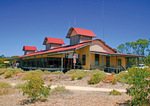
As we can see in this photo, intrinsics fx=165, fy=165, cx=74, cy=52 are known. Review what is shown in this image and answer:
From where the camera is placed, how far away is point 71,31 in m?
29.3

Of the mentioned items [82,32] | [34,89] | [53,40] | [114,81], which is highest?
[82,32]

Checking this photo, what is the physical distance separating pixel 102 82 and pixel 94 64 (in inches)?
449

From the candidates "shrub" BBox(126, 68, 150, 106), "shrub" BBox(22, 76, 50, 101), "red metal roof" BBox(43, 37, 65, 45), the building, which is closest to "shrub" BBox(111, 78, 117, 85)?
"shrub" BBox(126, 68, 150, 106)

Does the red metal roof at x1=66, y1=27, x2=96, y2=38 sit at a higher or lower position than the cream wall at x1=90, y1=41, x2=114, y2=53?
higher

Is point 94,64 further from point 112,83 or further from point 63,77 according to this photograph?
point 112,83

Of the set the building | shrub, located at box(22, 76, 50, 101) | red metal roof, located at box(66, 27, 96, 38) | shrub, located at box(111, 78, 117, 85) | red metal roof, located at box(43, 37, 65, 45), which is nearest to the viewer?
shrub, located at box(22, 76, 50, 101)

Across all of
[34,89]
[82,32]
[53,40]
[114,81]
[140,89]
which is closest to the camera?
[140,89]

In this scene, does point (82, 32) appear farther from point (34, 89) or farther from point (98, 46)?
point (34, 89)

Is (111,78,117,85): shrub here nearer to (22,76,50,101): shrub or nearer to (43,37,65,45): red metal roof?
(22,76,50,101): shrub

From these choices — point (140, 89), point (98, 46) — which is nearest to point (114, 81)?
point (140, 89)

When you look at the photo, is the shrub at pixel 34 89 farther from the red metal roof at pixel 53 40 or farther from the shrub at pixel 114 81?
the red metal roof at pixel 53 40

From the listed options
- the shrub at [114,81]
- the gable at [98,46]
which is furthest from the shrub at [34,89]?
the gable at [98,46]

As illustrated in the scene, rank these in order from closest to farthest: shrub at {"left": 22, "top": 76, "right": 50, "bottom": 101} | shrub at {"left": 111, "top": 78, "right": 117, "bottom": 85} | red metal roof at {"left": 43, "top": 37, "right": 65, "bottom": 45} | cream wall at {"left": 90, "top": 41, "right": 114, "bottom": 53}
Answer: shrub at {"left": 22, "top": 76, "right": 50, "bottom": 101}, shrub at {"left": 111, "top": 78, "right": 117, "bottom": 85}, cream wall at {"left": 90, "top": 41, "right": 114, "bottom": 53}, red metal roof at {"left": 43, "top": 37, "right": 65, "bottom": 45}

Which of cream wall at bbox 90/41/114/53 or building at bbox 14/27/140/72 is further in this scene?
cream wall at bbox 90/41/114/53
